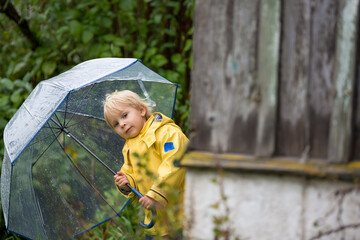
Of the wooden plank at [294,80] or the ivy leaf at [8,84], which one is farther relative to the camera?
the ivy leaf at [8,84]

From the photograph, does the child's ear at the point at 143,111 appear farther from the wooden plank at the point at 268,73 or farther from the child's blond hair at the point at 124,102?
the wooden plank at the point at 268,73

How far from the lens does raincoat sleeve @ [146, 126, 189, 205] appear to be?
253cm

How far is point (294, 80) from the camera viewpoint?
1.76m

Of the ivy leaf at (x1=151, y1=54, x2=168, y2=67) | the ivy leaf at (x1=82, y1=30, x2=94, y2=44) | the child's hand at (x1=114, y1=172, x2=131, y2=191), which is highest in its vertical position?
the ivy leaf at (x1=82, y1=30, x2=94, y2=44)

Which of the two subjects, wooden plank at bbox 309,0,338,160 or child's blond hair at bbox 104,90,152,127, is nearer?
wooden plank at bbox 309,0,338,160

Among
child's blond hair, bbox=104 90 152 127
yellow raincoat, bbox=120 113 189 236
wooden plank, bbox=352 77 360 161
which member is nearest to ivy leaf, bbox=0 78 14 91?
child's blond hair, bbox=104 90 152 127

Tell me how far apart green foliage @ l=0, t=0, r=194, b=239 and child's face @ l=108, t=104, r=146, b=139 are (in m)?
1.68

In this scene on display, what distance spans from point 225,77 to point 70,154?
1.72 metres

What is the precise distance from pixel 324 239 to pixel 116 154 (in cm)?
193

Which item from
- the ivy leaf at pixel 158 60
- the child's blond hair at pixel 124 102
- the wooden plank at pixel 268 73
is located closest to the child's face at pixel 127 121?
the child's blond hair at pixel 124 102

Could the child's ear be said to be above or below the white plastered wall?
above

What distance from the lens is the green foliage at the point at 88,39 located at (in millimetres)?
4680

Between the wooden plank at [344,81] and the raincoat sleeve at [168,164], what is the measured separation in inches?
40.7

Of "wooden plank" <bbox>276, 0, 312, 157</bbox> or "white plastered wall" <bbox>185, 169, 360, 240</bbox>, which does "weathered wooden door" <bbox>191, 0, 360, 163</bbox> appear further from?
"white plastered wall" <bbox>185, 169, 360, 240</bbox>
